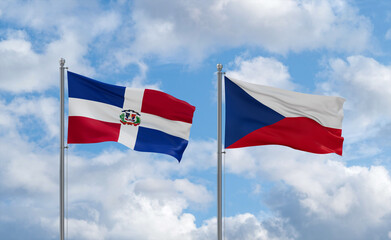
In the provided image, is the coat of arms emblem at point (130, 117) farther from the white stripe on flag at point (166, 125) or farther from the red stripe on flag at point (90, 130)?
the red stripe on flag at point (90, 130)

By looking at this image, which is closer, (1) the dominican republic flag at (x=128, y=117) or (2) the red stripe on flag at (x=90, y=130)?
(2) the red stripe on flag at (x=90, y=130)

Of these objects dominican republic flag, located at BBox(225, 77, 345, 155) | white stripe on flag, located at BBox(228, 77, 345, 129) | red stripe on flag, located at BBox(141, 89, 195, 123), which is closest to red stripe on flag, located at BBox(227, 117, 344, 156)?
dominican republic flag, located at BBox(225, 77, 345, 155)

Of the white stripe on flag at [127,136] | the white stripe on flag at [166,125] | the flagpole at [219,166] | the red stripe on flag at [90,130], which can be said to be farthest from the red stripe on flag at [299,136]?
the red stripe on flag at [90,130]

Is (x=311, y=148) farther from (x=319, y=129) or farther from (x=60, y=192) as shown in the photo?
(x=60, y=192)

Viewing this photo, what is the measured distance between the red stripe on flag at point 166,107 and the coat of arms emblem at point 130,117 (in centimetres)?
30

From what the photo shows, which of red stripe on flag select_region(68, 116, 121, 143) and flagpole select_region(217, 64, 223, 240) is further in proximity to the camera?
red stripe on flag select_region(68, 116, 121, 143)

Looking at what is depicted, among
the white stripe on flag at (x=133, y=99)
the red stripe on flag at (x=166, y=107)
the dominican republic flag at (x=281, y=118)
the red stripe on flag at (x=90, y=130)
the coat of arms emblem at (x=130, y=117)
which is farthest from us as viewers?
the red stripe on flag at (x=166, y=107)

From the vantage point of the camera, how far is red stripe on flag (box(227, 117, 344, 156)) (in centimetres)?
1917

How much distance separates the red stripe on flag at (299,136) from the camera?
19.2 meters

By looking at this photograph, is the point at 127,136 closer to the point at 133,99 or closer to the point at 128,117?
the point at 128,117

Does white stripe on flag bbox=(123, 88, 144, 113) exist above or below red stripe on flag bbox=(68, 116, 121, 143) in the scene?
above

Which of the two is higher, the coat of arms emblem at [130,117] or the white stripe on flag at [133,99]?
the white stripe on flag at [133,99]

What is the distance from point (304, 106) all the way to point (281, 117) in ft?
3.05

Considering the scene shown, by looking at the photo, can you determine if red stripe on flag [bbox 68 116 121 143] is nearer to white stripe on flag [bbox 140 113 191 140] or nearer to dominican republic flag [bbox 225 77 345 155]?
white stripe on flag [bbox 140 113 191 140]
